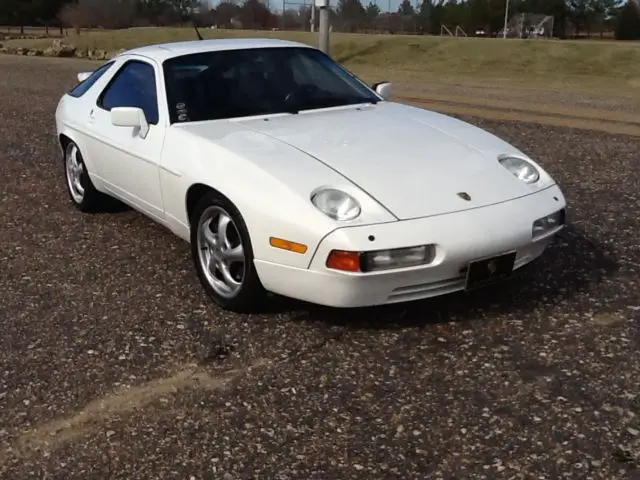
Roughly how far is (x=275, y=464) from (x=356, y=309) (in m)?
1.38

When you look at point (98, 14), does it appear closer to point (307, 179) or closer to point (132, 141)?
point (132, 141)

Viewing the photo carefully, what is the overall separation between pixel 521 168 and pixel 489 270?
0.76 m

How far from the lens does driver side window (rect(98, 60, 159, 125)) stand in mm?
4965

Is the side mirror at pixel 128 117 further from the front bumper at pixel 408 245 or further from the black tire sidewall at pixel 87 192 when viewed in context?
the front bumper at pixel 408 245

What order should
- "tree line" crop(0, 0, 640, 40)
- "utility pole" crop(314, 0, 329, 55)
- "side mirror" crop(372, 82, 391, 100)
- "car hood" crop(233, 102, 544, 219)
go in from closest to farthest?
"car hood" crop(233, 102, 544, 219) → "side mirror" crop(372, 82, 391, 100) → "utility pole" crop(314, 0, 329, 55) → "tree line" crop(0, 0, 640, 40)

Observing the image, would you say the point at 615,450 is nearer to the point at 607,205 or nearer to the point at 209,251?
the point at 209,251

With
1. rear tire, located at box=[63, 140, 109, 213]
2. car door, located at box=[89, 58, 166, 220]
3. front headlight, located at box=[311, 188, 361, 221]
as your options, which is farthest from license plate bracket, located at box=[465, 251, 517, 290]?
rear tire, located at box=[63, 140, 109, 213]

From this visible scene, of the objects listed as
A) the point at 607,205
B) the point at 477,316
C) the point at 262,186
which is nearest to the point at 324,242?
the point at 262,186

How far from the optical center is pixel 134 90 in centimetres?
530

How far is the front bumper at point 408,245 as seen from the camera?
363cm

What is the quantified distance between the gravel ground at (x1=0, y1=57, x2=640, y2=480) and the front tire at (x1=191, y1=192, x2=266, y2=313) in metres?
0.11

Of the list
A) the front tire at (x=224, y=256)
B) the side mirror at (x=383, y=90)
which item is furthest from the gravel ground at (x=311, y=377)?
the side mirror at (x=383, y=90)

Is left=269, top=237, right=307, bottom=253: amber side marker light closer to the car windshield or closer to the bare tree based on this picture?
the car windshield

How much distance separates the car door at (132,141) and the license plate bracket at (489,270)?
1.90m
